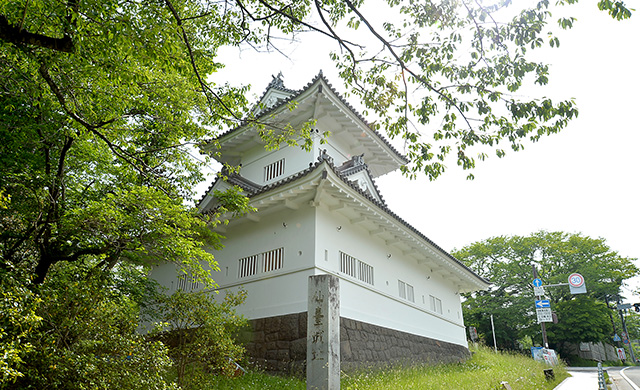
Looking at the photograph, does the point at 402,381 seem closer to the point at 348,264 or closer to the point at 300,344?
the point at 300,344

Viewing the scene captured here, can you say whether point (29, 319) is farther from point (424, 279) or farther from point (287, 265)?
point (424, 279)

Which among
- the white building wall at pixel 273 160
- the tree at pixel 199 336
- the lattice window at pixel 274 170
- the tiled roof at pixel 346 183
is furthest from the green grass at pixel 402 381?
the lattice window at pixel 274 170

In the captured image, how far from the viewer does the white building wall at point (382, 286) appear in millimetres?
10586

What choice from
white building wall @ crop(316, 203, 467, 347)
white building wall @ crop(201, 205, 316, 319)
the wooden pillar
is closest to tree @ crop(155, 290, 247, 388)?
the wooden pillar

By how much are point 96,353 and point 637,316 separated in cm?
6443

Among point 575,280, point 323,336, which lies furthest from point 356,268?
point 575,280

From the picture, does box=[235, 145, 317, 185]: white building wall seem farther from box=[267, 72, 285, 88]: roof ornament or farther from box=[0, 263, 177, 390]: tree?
box=[0, 263, 177, 390]: tree

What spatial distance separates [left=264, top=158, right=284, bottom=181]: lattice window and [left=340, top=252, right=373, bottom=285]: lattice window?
4587mm

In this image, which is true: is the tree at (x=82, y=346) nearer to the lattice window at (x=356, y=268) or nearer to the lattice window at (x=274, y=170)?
the lattice window at (x=356, y=268)

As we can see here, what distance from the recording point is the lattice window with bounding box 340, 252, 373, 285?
1109 centimetres

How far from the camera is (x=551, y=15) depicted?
545 cm

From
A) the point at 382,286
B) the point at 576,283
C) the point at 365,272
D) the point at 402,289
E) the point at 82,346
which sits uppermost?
the point at 576,283

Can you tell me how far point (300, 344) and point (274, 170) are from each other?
711cm

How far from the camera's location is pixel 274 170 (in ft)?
47.2
